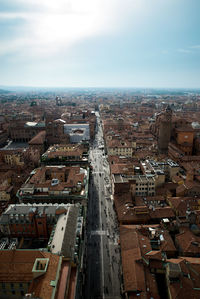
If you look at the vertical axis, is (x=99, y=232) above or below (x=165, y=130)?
below

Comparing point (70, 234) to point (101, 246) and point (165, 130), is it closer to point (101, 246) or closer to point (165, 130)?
point (101, 246)

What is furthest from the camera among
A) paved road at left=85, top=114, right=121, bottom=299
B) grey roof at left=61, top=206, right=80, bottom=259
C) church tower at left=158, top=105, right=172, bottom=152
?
church tower at left=158, top=105, right=172, bottom=152

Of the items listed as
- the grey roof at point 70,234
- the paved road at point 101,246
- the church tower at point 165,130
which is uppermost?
the church tower at point 165,130

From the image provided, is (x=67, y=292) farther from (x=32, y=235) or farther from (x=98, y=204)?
Result: (x=98, y=204)

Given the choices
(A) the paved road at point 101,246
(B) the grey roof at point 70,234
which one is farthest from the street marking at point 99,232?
(B) the grey roof at point 70,234

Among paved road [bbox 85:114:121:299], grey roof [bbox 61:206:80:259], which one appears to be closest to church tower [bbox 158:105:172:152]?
paved road [bbox 85:114:121:299]

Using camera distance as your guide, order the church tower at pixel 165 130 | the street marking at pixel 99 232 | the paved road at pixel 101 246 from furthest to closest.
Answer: the church tower at pixel 165 130
the street marking at pixel 99 232
the paved road at pixel 101 246

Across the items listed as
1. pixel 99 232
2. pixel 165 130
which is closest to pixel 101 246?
pixel 99 232

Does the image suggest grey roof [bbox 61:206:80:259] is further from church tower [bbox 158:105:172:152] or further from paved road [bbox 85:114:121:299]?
church tower [bbox 158:105:172:152]

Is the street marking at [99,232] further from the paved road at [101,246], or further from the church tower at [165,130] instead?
the church tower at [165,130]

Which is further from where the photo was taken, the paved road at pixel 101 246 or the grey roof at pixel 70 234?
the paved road at pixel 101 246
